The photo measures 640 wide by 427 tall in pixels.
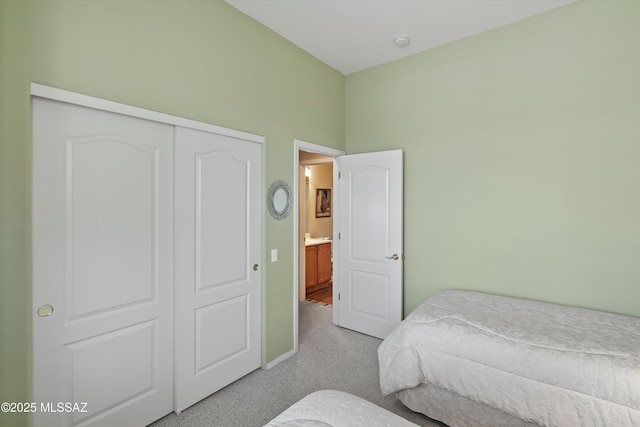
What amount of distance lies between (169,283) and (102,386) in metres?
0.66

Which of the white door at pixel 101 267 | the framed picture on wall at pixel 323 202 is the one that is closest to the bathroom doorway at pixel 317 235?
the framed picture on wall at pixel 323 202

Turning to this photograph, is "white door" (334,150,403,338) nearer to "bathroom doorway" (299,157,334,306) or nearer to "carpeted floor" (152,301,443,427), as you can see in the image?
"carpeted floor" (152,301,443,427)

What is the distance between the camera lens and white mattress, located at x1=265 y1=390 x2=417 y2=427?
1139 mm

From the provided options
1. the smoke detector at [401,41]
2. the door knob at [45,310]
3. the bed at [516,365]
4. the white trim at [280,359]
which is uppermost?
the smoke detector at [401,41]

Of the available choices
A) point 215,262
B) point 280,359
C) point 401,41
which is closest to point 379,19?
point 401,41

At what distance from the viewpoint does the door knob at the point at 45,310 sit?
5.00ft

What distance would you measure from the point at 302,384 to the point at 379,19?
3.19m

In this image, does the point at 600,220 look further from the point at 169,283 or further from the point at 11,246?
the point at 11,246

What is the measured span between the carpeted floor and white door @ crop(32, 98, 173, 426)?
34 centimetres

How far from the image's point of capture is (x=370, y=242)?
342 cm

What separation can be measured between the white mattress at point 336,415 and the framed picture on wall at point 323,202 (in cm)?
457

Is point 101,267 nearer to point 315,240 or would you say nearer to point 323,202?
point 315,240

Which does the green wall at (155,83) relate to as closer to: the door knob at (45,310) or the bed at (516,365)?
the door knob at (45,310)

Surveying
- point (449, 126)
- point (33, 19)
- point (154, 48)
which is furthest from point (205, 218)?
point (449, 126)
